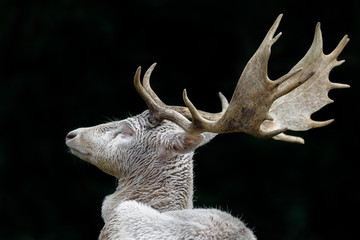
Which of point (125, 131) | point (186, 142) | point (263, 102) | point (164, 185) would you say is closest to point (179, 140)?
point (186, 142)

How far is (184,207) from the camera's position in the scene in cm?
418

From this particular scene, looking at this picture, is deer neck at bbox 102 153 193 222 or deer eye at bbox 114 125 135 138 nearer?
deer neck at bbox 102 153 193 222

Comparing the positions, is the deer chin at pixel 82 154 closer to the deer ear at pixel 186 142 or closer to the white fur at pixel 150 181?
the white fur at pixel 150 181

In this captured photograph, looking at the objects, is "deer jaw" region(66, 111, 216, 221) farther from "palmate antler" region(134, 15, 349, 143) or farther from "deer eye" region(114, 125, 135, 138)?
"palmate antler" region(134, 15, 349, 143)

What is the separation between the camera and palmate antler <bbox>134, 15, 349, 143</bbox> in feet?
12.2

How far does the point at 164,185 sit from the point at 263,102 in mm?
776

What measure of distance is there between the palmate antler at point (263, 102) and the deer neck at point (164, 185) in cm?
25

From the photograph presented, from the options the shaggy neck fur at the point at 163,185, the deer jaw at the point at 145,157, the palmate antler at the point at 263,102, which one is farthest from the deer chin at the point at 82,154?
the palmate antler at the point at 263,102

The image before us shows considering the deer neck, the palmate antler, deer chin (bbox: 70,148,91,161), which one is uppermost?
the palmate antler

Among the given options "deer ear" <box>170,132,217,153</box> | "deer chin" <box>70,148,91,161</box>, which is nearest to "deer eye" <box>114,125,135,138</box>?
"deer chin" <box>70,148,91,161</box>

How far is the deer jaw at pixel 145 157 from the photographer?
4145mm

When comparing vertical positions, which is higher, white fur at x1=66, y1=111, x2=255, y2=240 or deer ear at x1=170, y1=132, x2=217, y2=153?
deer ear at x1=170, y1=132, x2=217, y2=153

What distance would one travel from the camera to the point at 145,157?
427cm

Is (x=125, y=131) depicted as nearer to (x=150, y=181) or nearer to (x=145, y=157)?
(x=145, y=157)
